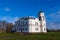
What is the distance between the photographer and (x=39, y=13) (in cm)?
9081

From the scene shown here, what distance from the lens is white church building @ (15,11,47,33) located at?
273 feet

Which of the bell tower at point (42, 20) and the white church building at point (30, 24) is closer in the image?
the white church building at point (30, 24)

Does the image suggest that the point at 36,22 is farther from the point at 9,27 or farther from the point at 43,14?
the point at 9,27

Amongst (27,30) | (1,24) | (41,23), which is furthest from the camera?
(1,24)

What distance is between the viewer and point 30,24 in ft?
273

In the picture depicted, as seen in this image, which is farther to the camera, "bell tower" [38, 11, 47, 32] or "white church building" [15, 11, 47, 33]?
"bell tower" [38, 11, 47, 32]

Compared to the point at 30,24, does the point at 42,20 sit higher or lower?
higher

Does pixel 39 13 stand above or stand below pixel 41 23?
above

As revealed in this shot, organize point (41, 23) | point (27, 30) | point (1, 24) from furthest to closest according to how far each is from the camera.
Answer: point (1, 24) → point (41, 23) → point (27, 30)

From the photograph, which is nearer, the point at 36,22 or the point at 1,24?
the point at 36,22

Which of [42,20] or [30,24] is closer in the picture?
[30,24]

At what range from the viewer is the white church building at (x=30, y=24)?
3277 inches

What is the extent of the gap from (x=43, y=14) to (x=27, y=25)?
45.7ft

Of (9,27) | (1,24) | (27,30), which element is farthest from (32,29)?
(1,24)
